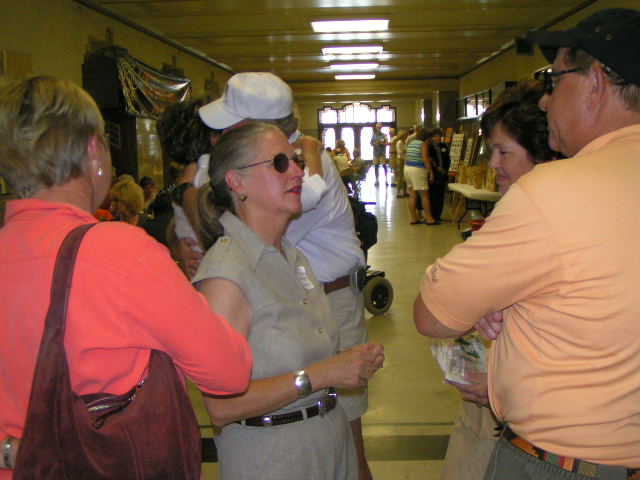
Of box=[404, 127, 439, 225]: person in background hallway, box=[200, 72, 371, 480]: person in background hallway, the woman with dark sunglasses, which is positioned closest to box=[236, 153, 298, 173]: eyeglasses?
the woman with dark sunglasses

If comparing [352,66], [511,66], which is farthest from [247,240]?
[352,66]

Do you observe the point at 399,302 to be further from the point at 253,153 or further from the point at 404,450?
the point at 253,153

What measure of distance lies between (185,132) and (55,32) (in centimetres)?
665

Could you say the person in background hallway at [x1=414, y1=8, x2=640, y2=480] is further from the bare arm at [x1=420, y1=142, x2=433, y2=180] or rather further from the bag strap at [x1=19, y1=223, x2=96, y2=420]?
the bare arm at [x1=420, y1=142, x2=433, y2=180]

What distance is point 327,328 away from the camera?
1768mm

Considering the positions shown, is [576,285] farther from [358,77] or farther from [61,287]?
[358,77]

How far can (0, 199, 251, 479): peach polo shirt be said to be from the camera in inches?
41.3

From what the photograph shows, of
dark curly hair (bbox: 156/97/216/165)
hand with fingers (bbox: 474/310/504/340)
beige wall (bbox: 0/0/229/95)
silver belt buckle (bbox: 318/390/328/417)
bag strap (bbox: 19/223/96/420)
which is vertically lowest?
silver belt buckle (bbox: 318/390/328/417)

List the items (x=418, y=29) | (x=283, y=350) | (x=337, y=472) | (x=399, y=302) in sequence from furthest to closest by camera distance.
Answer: (x=418, y=29)
(x=399, y=302)
(x=337, y=472)
(x=283, y=350)

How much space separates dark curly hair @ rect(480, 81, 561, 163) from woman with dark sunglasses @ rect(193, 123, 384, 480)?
70 cm

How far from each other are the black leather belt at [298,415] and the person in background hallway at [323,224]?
20.0 inches

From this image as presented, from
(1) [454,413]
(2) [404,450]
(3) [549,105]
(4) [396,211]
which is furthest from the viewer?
(4) [396,211]

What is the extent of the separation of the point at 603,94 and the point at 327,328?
0.93m

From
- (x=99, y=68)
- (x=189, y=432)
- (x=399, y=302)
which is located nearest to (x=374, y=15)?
(x=99, y=68)
